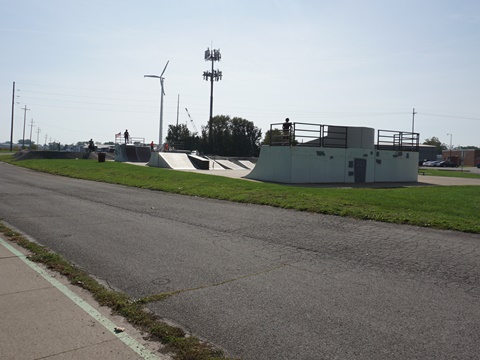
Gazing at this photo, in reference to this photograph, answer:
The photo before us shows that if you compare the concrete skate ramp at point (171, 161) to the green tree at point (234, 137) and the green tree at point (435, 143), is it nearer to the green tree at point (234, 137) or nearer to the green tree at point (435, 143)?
the green tree at point (234, 137)

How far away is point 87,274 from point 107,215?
5.36 metres

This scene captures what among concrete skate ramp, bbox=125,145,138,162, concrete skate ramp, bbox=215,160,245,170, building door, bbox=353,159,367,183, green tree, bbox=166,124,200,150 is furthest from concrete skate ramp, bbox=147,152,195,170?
green tree, bbox=166,124,200,150

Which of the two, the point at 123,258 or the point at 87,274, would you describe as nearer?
the point at 87,274

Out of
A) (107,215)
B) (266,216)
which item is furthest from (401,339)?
(107,215)

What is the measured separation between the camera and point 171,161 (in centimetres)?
3272

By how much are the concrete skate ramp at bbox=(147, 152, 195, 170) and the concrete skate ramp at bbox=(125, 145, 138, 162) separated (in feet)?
27.1

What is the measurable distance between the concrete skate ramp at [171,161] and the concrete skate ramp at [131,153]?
8.27m

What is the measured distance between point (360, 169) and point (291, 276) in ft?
65.1

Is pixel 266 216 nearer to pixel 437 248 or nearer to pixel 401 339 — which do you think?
pixel 437 248

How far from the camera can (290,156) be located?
72.1 feet

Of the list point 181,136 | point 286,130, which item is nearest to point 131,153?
point 286,130

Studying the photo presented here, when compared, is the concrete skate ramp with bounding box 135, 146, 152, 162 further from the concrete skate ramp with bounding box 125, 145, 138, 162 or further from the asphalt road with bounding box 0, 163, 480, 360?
the asphalt road with bounding box 0, 163, 480, 360

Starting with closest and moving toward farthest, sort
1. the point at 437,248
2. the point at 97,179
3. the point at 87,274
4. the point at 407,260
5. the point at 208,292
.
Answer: the point at 208,292 → the point at 87,274 → the point at 407,260 → the point at 437,248 → the point at 97,179

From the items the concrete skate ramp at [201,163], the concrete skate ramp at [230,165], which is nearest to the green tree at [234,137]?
the concrete skate ramp at [230,165]
